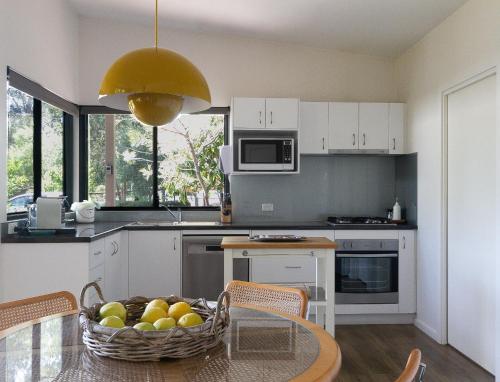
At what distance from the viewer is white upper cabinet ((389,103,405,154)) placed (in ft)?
15.8

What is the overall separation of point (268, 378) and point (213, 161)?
411 centimetres

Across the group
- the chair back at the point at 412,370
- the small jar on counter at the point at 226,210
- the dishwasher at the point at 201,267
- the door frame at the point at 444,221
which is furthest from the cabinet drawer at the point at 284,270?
the chair back at the point at 412,370

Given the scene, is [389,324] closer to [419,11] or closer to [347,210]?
[347,210]

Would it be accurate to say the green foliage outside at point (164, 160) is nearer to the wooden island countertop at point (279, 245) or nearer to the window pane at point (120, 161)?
the window pane at point (120, 161)

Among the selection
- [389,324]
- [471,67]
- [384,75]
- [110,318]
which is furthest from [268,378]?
[384,75]

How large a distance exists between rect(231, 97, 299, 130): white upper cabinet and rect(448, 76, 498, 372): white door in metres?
1.43

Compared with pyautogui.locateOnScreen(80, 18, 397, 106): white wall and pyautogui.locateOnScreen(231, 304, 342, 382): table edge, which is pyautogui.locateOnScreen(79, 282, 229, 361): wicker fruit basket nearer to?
pyautogui.locateOnScreen(231, 304, 342, 382): table edge

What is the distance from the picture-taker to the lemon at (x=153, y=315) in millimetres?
1429

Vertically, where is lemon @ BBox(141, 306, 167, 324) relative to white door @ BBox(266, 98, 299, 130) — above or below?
below

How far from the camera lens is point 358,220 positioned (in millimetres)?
4863

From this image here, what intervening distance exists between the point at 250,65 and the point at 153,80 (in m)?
3.68

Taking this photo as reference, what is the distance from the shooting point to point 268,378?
1.18 m

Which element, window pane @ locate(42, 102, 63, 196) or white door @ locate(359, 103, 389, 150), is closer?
window pane @ locate(42, 102, 63, 196)

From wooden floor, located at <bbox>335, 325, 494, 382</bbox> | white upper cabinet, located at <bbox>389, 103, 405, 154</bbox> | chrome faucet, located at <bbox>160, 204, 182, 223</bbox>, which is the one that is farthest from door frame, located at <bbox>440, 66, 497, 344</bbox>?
chrome faucet, located at <bbox>160, 204, 182, 223</bbox>
